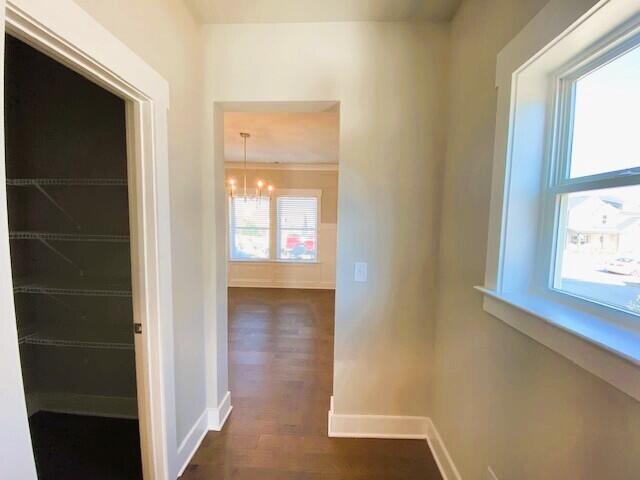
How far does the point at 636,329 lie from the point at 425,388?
1362 millimetres

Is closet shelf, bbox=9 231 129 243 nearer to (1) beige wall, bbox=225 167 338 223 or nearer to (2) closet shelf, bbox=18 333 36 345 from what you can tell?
(2) closet shelf, bbox=18 333 36 345

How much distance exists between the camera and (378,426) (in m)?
1.92

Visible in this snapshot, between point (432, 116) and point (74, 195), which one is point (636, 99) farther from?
point (74, 195)

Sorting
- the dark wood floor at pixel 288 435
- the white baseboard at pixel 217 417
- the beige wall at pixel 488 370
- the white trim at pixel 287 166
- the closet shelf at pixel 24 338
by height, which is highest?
the white trim at pixel 287 166

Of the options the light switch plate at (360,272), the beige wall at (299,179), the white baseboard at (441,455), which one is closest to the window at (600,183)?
the light switch plate at (360,272)

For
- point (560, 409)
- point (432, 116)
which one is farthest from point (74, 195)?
point (560, 409)

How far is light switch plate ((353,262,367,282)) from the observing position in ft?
6.04

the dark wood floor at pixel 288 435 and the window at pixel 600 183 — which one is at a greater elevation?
the window at pixel 600 183

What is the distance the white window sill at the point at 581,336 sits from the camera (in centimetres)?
66

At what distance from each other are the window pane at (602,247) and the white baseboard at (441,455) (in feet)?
3.87

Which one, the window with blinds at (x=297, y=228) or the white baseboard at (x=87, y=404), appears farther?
the window with blinds at (x=297, y=228)

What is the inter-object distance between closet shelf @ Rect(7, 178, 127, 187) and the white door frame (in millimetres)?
655

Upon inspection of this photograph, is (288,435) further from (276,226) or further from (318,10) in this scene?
(276,226)

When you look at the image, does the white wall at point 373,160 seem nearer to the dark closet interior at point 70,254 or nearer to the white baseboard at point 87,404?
the dark closet interior at point 70,254
